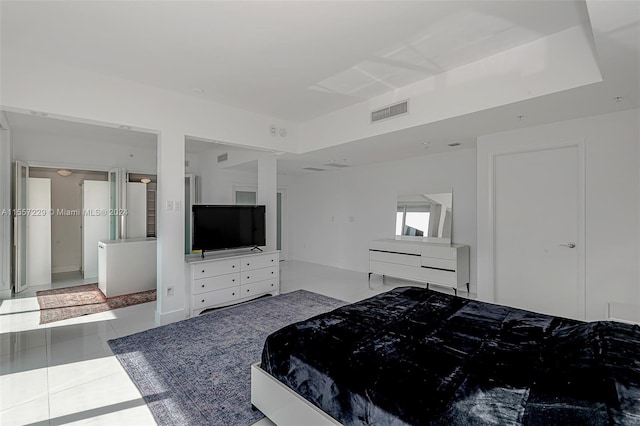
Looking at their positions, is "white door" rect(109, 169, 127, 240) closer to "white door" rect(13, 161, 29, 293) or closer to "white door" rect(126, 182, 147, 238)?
"white door" rect(126, 182, 147, 238)

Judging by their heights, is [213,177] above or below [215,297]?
above

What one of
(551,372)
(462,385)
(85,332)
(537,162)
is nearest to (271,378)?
(462,385)

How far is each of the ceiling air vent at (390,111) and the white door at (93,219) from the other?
17.3 feet

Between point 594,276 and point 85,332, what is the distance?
5.69 metres

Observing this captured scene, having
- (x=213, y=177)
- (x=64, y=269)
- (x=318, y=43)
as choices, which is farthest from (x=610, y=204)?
(x=64, y=269)

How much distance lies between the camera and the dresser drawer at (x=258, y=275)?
4523mm

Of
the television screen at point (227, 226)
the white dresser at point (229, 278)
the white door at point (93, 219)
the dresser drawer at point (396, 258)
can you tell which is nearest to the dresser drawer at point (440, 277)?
the dresser drawer at point (396, 258)

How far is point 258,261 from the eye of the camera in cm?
471

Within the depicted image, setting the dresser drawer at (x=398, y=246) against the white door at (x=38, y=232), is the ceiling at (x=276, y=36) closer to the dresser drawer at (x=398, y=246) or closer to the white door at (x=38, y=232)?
the dresser drawer at (x=398, y=246)

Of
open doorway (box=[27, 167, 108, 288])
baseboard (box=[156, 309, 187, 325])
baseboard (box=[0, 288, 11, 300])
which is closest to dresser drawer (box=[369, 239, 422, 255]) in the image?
baseboard (box=[156, 309, 187, 325])

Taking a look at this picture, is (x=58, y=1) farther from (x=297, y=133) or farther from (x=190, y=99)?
(x=297, y=133)

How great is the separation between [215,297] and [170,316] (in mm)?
590

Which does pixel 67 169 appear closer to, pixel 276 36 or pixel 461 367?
pixel 276 36

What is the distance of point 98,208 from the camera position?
19.8 ft
